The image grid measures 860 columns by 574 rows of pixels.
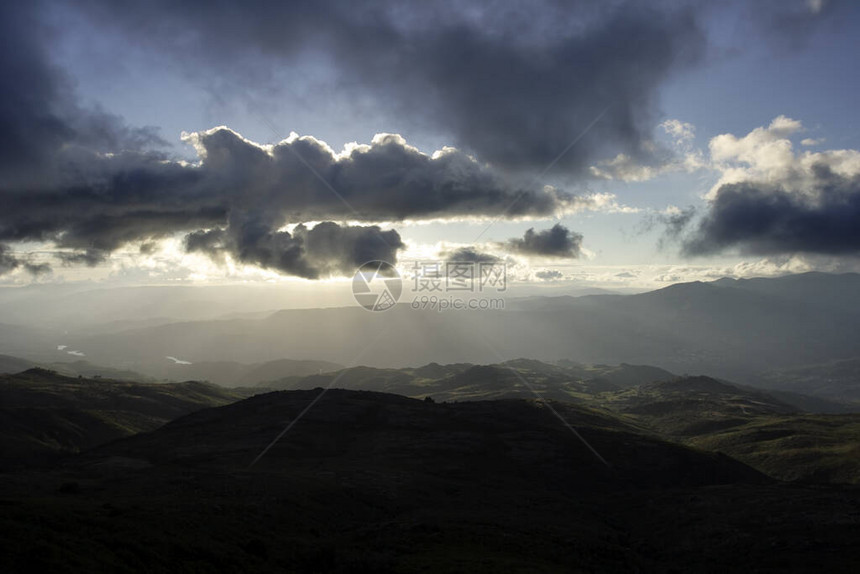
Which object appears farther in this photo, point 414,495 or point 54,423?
point 54,423

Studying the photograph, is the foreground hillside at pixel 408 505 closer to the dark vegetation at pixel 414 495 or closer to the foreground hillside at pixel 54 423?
the dark vegetation at pixel 414 495

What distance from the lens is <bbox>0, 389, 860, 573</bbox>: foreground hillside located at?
137 feet

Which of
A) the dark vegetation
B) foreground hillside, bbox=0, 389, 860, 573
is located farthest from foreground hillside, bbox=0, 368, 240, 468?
foreground hillside, bbox=0, 389, 860, 573

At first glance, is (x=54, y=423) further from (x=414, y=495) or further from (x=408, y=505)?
(x=408, y=505)

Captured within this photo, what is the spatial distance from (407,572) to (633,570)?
27.7 metres

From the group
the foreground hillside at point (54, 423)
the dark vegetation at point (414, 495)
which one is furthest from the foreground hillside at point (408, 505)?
the foreground hillside at point (54, 423)

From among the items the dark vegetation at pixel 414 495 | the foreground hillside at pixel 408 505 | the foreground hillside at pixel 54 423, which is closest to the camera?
the foreground hillside at pixel 408 505

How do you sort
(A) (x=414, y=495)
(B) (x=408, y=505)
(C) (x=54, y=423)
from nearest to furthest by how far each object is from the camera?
(B) (x=408, y=505)
(A) (x=414, y=495)
(C) (x=54, y=423)

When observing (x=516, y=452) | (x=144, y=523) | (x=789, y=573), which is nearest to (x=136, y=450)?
(x=144, y=523)

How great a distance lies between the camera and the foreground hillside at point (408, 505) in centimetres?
4175

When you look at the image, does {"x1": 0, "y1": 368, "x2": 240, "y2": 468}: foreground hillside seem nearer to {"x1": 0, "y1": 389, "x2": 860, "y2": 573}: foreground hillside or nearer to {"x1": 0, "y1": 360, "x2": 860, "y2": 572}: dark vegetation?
{"x1": 0, "y1": 360, "x2": 860, "y2": 572}: dark vegetation

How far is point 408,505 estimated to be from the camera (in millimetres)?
76938

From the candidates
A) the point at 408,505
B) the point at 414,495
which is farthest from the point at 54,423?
the point at 408,505

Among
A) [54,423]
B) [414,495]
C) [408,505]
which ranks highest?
[408,505]
